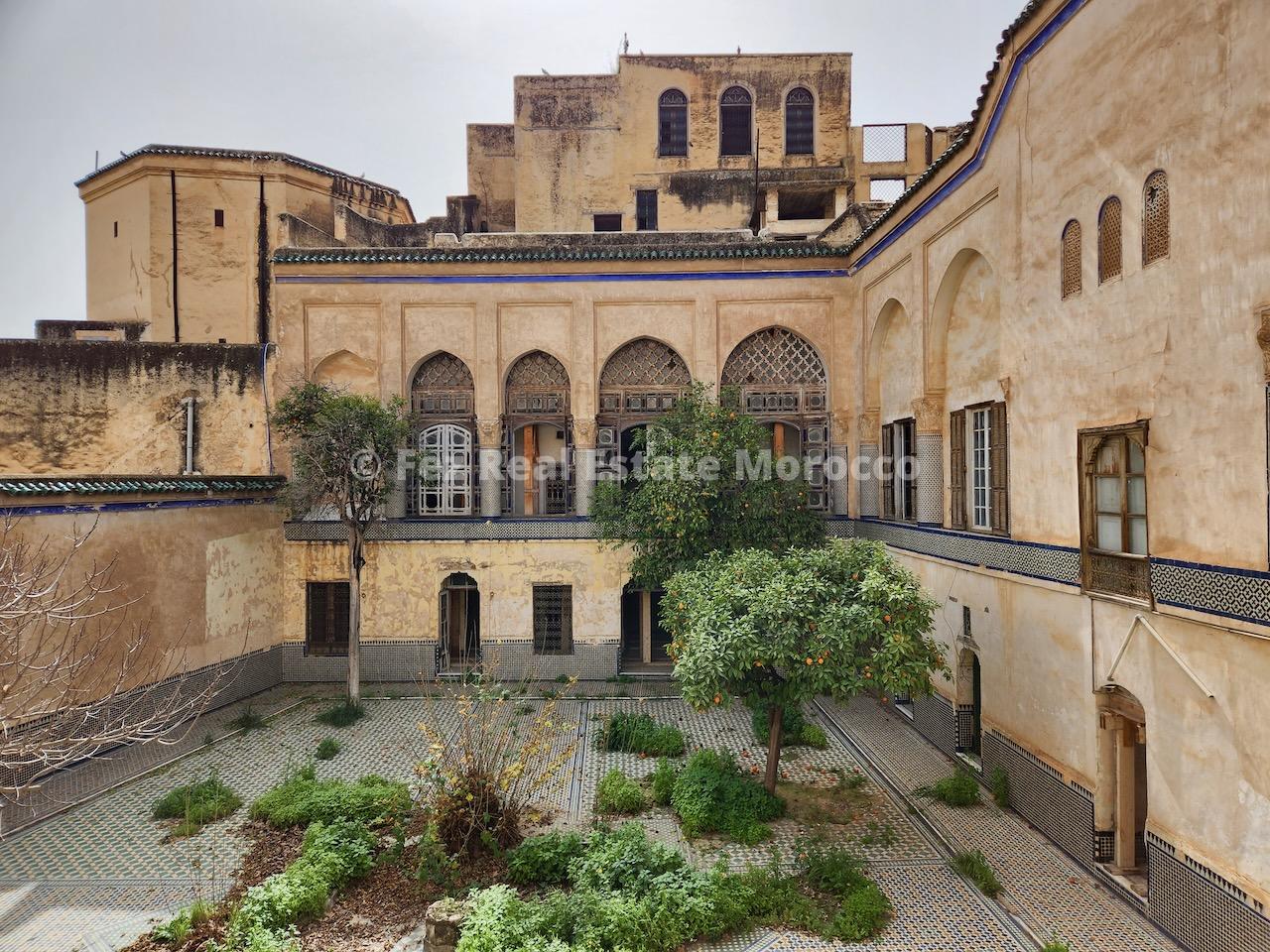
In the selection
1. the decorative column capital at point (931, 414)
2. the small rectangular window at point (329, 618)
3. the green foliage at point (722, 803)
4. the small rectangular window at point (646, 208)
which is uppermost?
the small rectangular window at point (646, 208)

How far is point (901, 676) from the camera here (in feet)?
19.6

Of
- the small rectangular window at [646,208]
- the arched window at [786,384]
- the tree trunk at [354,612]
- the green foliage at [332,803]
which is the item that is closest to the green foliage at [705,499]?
the arched window at [786,384]

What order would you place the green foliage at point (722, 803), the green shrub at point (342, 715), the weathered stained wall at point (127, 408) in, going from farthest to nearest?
the weathered stained wall at point (127, 408)
the green shrub at point (342, 715)
the green foliage at point (722, 803)

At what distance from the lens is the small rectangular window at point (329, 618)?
11.9 metres

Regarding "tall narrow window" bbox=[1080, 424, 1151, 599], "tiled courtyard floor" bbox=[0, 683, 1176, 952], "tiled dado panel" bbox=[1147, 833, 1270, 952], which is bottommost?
"tiled courtyard floor" bbox=[0, 683, 1176, 952]

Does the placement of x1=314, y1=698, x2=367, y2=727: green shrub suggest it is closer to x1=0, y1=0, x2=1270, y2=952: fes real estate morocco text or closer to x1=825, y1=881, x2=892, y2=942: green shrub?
x1=0, y1=0, x2=1270, y2=952: fes real estate morocco text

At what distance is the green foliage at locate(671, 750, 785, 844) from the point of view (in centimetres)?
666

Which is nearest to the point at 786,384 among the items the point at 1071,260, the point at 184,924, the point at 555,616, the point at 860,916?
the point at 555,616

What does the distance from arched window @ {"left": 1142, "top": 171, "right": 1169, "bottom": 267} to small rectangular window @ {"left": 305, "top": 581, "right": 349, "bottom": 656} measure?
11637 mm

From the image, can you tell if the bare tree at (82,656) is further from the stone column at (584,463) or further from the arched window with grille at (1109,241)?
the arched window with grille at (1109,241)

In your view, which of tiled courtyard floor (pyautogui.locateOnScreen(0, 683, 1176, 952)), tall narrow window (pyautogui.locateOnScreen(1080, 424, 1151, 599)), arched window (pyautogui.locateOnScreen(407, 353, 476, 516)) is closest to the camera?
tiled courtyard floor (pyautogui.locateOnScreen(0, 683, 1176, 952))

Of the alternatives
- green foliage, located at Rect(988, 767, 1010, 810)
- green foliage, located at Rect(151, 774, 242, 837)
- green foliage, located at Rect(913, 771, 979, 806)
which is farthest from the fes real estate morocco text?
green foliage, located at Rect(151, 774, 242, 837)

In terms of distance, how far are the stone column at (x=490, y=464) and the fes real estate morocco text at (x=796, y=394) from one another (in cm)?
6

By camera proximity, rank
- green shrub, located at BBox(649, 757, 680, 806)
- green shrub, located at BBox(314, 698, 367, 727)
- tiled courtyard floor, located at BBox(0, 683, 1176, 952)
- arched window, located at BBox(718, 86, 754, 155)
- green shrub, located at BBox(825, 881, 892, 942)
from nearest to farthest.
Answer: green shrub, located at BBox(825, 881, 892, 942) → tiled courtyard floor, located at BBox(0, 683, 1176, 952) → green shrub, located at BBox(649, 757, 680, 806) → green shrub, located at BBox(314, 698, 367, 727) → arched window, located at BBox(718, 86, 754, 155)
